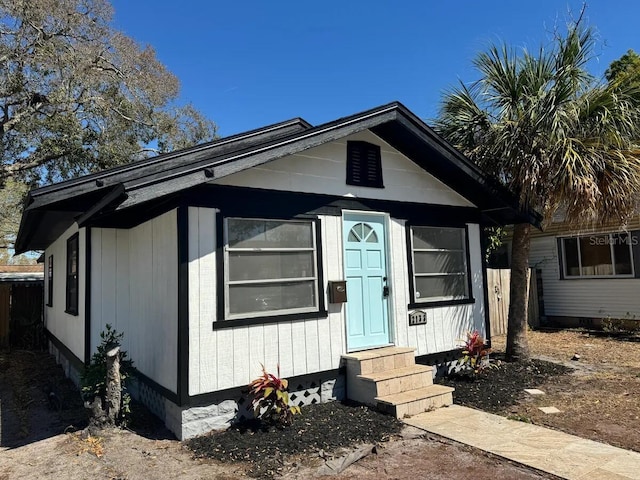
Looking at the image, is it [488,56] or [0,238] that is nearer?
[488,56]

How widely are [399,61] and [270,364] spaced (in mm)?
8774

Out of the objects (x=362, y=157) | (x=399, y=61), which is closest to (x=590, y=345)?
(x=362, y=157)

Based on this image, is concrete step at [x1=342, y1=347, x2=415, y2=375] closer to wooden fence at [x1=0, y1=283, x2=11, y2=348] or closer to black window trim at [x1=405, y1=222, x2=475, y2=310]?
black window trim at [x1=405, y1=222, x2=475, y2=310]

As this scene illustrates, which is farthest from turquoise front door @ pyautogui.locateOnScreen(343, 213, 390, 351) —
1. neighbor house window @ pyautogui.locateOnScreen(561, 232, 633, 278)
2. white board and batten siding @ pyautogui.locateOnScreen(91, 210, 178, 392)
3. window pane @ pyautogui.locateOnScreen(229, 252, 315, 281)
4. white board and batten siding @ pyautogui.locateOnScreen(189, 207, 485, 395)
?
neighbor house window @ pyautogui.locateOnScreen(561, 232, 633, 278)

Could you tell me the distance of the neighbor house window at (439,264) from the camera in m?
6.96

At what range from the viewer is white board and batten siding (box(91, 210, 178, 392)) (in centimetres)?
521

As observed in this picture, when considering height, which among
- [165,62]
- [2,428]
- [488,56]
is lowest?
[2,428]

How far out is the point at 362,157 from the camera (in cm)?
654

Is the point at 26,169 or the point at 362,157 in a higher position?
the point at 26,169

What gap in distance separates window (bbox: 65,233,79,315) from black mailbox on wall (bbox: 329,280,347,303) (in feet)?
13.9

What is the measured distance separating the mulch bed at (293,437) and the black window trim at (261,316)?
43.7 inches

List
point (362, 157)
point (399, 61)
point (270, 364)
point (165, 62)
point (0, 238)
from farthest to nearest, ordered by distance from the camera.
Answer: point (0, 238), point (165, 62), point (399, 61), point (362, 157), point (270, 364)

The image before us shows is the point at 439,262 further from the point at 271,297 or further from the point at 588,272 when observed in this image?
the point at 588,272

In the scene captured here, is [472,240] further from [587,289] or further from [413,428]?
[587,289]
